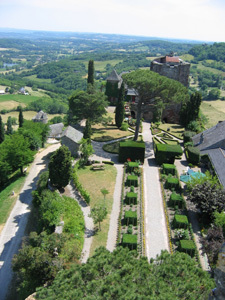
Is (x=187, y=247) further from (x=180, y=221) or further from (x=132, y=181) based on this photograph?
(x=132, y=181)

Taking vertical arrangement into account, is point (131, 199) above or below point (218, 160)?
below

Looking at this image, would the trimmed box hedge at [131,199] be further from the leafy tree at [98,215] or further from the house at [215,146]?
the house at [215,146]

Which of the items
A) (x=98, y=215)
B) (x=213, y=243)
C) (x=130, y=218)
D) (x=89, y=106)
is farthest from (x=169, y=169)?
(x=89, y=106)

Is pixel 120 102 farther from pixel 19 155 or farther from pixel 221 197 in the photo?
pixel 221 197

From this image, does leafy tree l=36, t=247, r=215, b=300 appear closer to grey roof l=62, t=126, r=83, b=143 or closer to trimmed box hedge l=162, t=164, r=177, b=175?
trimmed box hedge l=162, t=164, r=177, b=175

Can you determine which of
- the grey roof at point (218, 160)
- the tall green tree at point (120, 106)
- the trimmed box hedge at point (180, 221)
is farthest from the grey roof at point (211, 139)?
the trimmed box hedge at point (180, 221)

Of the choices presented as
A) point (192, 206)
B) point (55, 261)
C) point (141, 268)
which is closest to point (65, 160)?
point (55, 261)
